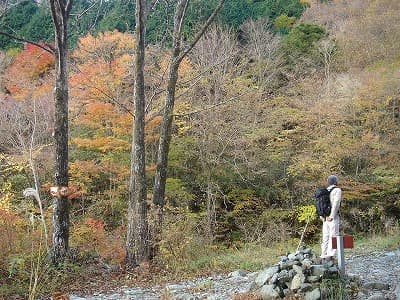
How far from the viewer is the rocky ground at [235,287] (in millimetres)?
5843

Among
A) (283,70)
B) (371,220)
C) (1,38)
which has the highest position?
(1,38)

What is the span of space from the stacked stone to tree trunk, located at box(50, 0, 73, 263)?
12.7ft

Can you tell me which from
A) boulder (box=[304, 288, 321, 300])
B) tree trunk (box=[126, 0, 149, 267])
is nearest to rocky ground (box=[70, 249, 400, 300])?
boulder (box=[304, 288, 321, 300])

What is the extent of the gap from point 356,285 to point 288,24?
2529 centimetres

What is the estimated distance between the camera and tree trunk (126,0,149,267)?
8656 millimetres

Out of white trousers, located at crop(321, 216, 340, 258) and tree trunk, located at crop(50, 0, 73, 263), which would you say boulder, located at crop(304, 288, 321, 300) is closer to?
white trousers, located at crop(321, 216, 340, 258)

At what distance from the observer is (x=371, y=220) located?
54.0 ft

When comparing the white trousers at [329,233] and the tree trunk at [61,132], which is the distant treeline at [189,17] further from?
the white trousers at [329,233]

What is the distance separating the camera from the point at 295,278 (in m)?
5.72

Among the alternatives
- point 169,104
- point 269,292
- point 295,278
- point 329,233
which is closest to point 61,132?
point 169,104

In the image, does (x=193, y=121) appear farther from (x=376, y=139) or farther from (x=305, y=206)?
(x=376, y=139)

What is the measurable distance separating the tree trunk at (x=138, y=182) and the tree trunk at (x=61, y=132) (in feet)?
4.34

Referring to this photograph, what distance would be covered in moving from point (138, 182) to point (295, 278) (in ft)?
13.4

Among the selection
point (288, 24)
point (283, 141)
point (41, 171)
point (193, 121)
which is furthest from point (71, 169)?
point (288, 24)
